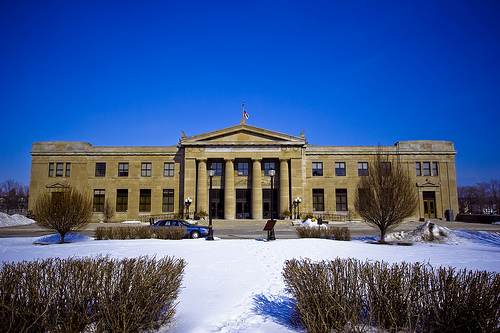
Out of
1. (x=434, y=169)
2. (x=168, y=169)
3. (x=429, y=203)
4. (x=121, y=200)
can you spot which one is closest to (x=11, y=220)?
(x=121, y=200)

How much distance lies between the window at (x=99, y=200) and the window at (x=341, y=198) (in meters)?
32.9

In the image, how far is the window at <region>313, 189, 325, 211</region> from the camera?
44812mm

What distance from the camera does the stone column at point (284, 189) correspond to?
138 feet

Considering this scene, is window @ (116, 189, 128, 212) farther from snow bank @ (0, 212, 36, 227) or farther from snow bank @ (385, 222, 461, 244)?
snow bank @ (385, 222, 461, 244)

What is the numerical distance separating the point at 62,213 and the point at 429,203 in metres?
44.8

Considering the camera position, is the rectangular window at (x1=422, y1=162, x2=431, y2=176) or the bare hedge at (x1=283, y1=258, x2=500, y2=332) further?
the rectangular window at (x1=422, y1=162, x2=431, y2=176)

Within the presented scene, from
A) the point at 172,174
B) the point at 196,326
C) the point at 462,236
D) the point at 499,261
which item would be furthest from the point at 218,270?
the point at 172,174

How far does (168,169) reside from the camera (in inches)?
1809

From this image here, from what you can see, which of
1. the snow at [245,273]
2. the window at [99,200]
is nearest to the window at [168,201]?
the window at [99,200]

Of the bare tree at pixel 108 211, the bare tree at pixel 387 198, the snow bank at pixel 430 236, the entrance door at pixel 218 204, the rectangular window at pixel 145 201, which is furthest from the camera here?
the rectangular window at pixel 145 201

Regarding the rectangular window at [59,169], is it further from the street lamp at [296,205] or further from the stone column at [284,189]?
the street lamp at [296,205]

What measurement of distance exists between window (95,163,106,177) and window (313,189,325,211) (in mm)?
30108

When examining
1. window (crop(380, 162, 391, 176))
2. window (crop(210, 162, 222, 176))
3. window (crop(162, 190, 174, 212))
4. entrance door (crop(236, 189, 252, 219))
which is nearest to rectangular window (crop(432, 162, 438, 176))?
entrance door (crop(236, 189, 252, 219))

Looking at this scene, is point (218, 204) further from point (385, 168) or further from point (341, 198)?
point (385, 168)
